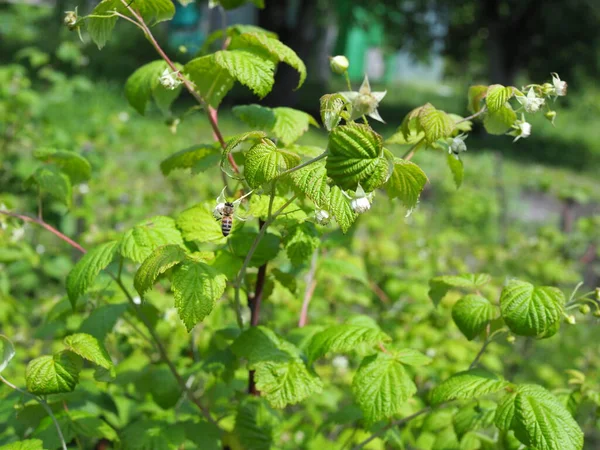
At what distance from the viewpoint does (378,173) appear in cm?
89

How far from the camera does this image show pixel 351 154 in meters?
0.87

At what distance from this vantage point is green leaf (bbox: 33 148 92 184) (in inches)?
60.4

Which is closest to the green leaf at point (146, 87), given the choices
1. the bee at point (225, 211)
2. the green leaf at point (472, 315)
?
the bee at point (225, 211)

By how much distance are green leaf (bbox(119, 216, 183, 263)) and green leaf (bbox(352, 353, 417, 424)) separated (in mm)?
446

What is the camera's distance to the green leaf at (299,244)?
127 cm

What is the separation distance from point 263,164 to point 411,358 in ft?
1.92

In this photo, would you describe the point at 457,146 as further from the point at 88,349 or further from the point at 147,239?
the point at 88,349

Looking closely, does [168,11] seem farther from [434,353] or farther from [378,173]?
[434,353]

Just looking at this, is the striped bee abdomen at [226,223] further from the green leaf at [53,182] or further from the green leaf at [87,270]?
the green leaf at [53,182]

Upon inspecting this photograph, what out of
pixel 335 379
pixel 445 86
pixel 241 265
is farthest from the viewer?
pixel 445 86

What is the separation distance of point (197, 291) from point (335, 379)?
5.38 feet

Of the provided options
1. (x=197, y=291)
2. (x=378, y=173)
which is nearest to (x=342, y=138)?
(x=378, y=173)

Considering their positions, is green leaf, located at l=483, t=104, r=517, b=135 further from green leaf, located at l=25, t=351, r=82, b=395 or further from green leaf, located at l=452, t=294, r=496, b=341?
green leaf, located at l=25, t=351, r=82, b=395

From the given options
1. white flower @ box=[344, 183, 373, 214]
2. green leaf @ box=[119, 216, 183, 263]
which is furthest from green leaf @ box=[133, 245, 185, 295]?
white flower @ box=[344, 183, 373, 214]
